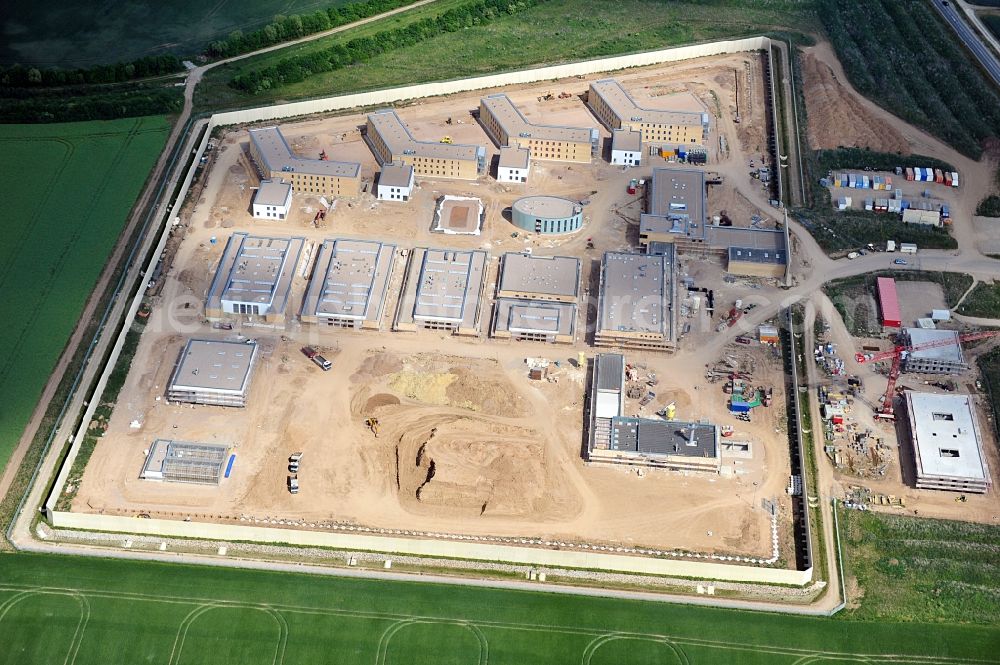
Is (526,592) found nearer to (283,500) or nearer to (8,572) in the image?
(283,500)

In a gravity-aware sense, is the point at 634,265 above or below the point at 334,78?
below

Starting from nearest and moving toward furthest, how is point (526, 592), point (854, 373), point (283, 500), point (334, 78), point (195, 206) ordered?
point (526, 592)
point (283, 500)
point (854, 373)
point (195, 206)
point (334, 78)

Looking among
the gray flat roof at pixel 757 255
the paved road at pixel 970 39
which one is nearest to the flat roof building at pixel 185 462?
the gray flat roof at pixel 757 255

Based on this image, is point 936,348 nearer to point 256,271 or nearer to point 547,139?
point 547,139

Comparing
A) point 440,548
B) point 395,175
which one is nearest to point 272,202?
point 395,175

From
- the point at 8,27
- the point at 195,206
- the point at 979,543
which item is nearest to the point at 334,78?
the point at 195,206

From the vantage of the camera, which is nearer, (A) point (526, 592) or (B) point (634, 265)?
(A) point (526, 592)

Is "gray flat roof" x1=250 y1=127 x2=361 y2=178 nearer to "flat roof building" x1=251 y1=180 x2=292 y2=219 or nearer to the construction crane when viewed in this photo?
"flat roof building" x1=251 y1=180 x2=292 y2=219
